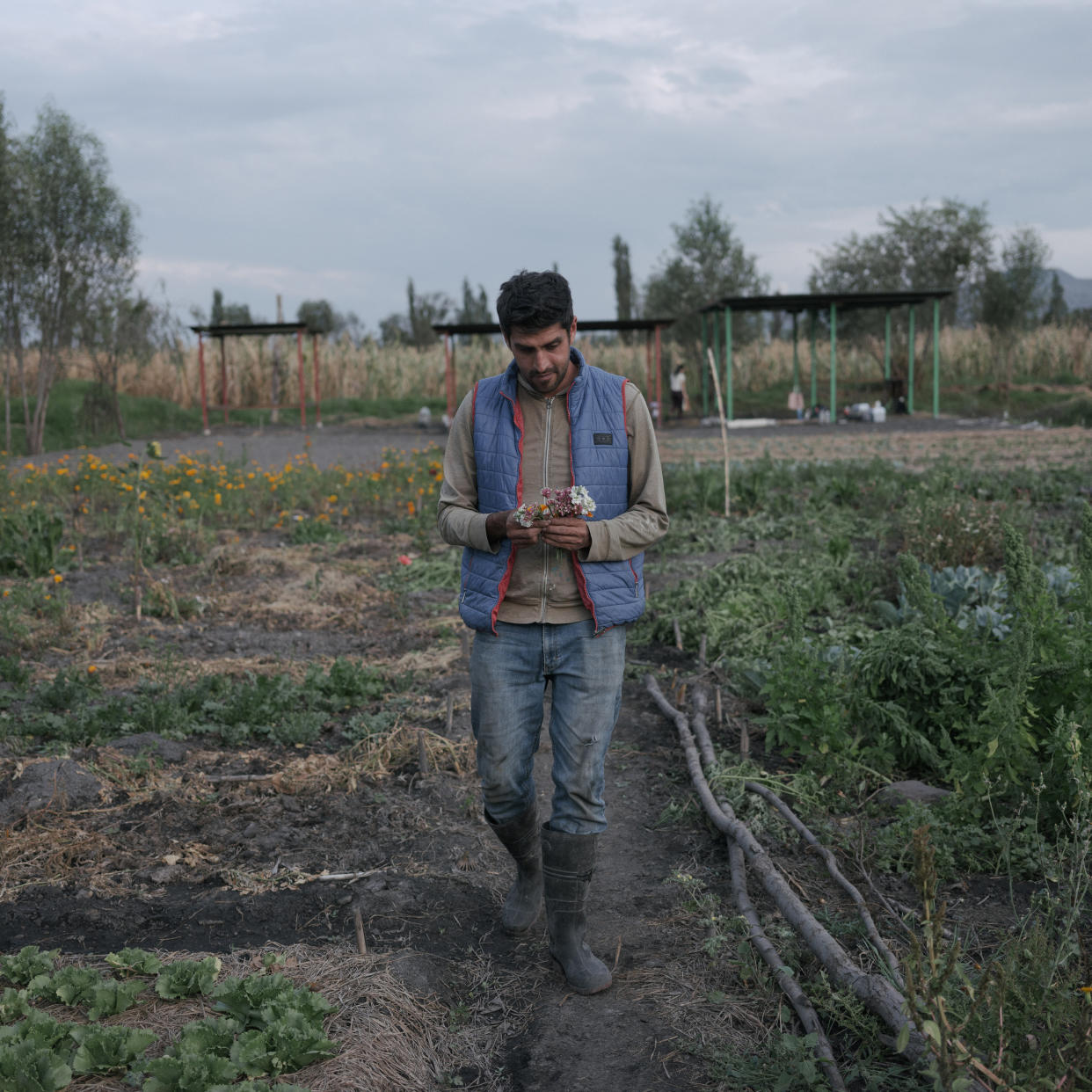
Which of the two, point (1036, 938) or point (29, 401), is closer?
point (1036, 938)

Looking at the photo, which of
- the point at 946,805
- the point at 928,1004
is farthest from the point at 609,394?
the point at 946,805

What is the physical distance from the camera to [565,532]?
2570mm

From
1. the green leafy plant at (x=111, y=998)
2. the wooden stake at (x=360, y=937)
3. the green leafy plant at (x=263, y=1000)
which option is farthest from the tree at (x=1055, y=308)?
the green leafy plant at (x=111, y=998)

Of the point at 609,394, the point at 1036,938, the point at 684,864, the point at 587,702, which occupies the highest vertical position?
the point at 609,394

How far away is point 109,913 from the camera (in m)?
3.12

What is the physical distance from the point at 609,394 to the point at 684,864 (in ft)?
5.43

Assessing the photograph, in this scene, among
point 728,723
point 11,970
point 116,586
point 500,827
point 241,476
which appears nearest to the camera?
point 11,970

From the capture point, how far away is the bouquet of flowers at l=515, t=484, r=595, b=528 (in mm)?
2535

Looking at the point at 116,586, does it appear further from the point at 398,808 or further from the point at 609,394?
the point at 609,394

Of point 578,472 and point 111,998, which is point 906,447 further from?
point 111,998

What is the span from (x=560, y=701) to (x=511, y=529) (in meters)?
0.52

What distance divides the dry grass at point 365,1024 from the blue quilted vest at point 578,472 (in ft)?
3.16

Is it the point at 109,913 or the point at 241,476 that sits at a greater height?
the point at 241,476

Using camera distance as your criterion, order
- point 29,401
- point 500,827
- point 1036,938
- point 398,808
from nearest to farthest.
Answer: point 1036,938
point 500,827
point 398,808
point 29,401
